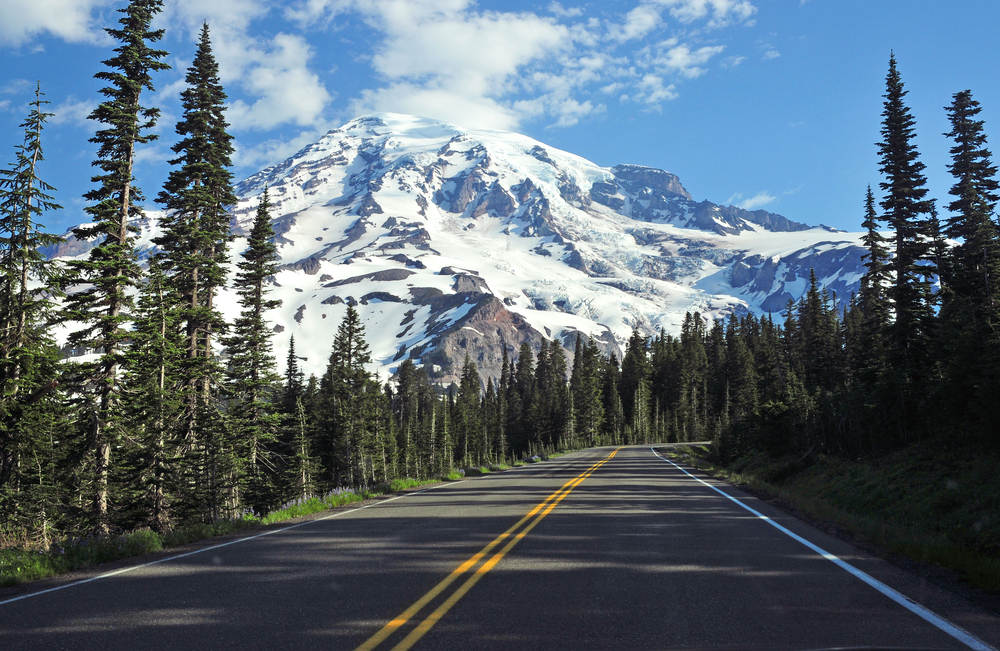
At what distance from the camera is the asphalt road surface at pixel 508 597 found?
189 inches

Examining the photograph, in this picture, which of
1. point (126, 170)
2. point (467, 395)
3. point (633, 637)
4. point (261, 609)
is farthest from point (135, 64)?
point (467, 395)

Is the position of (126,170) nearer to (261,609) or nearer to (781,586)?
(261,609)

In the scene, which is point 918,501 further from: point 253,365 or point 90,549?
point 253,365

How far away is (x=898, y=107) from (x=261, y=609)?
126 ft

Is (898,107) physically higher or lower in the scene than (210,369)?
higher

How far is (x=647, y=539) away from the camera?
9336 mm

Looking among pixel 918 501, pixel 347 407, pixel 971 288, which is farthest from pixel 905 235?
pixel 347 407

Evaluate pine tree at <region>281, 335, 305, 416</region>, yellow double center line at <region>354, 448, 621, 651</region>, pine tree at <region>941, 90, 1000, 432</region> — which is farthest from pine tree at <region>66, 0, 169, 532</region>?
pine tree at <region>281, 335, 305, 416</region>

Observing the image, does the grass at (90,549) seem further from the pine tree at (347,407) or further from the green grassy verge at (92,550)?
the pine tree at (347,407)

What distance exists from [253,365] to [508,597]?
29585mm

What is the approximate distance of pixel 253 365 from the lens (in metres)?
32.6

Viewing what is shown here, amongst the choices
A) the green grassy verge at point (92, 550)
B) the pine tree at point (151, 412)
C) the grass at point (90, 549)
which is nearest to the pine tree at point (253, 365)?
the pine tree at point (151, 412)

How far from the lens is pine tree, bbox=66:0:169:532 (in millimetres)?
19375

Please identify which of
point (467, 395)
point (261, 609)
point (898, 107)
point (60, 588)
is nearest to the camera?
point (261, 609)
